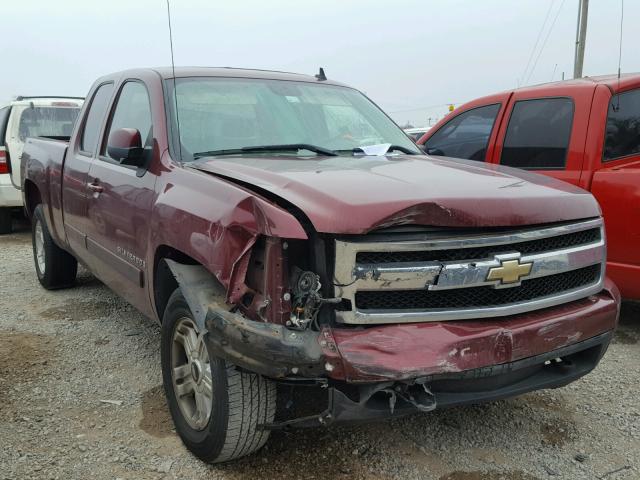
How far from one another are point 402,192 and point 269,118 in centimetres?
148

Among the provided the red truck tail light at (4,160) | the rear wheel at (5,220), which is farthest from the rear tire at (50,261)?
the rear wheel at (5,220)

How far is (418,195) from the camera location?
232 cm

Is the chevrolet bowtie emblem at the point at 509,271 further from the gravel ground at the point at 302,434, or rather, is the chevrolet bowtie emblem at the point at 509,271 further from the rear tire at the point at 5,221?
the rear tire at the point at 5,221

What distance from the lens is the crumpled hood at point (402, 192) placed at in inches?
86.6

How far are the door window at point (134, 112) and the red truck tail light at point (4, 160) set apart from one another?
533 cm

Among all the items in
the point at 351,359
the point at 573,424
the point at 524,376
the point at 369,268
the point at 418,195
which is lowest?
the point at 573,424

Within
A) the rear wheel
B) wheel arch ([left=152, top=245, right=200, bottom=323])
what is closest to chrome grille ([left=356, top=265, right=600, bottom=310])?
wheel arch ([left=152, top=245, right=200, bottom=323])

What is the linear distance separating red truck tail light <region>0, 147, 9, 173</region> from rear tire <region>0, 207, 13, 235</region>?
24.9 inches

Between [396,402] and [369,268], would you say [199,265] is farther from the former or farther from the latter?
[396,402]

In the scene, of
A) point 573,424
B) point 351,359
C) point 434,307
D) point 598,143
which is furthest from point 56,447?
point 598,143

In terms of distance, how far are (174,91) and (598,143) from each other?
3044mm

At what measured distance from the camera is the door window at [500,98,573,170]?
4.69 m

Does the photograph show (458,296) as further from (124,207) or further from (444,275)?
(124,207)

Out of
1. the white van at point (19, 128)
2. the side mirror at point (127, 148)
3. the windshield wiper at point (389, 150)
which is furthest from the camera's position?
the white van at point (19, 128)
